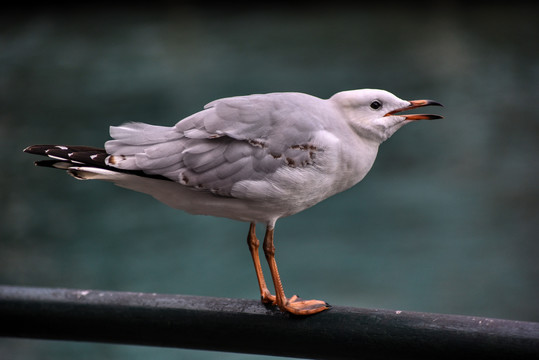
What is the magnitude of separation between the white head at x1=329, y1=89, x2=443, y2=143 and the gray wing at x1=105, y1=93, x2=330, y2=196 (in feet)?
0.16

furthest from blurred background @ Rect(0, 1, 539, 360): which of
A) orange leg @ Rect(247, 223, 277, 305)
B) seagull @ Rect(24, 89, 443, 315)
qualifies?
seagull @ Rect(24, 89, 443, 315)

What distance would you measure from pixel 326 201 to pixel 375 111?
360cm

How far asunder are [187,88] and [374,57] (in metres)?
1.57

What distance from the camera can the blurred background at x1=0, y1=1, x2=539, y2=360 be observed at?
3781 mm

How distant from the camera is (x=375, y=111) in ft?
3.68

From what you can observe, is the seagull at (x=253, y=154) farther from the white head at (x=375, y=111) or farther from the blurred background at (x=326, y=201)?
the blurred background at (x=326, y=201)

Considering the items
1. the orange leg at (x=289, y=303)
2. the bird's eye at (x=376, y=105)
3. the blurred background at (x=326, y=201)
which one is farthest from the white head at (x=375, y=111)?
the blurred background at (x=326, y=201)

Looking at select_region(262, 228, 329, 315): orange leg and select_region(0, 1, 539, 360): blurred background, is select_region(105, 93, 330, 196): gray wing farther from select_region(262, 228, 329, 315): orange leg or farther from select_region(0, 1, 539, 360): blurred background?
select_region(0, 1, 539, 360): blurred background

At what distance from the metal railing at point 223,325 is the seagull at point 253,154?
0.06 meters

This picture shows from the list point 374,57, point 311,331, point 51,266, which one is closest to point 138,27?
point 374,57

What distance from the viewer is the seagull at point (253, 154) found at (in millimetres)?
1089

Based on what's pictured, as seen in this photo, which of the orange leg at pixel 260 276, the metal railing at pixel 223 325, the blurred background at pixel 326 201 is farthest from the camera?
the blurred background at pixel 326 201

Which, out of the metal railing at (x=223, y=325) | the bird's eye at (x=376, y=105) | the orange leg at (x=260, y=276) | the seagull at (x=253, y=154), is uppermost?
the bird's eye at (x=376, y=105)

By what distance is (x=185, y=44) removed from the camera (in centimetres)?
632
